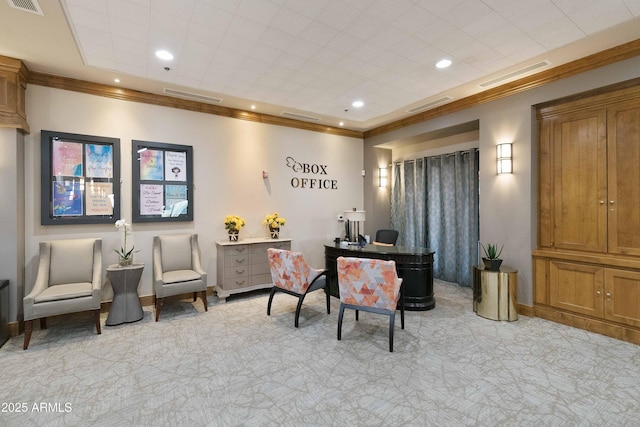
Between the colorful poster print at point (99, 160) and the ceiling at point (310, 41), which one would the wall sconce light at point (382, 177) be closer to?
the ceiling at point (310, 41)

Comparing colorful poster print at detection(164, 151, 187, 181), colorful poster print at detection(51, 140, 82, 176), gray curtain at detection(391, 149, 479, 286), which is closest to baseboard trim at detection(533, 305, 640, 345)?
gray curtain at detection(391, 149, 479, 286)

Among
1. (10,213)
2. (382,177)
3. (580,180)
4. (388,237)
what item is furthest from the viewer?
(382,177)

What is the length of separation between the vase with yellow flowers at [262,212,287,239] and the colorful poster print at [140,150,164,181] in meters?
1.82

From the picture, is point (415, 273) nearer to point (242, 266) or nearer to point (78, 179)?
point (242, 266)

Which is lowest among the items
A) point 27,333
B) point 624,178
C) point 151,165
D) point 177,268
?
point 27,333

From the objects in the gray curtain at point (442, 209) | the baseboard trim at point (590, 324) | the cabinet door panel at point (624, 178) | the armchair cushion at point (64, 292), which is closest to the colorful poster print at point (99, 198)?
the armchair cushion at point (64, 292)

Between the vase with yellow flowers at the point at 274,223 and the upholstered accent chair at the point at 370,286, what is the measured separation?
231 cm

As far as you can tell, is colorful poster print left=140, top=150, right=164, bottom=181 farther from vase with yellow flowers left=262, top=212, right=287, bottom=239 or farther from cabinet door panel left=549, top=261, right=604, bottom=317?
cabinet door panel left=549, top=261, right=604, bottom=317

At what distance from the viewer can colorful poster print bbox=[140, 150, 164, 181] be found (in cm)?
446

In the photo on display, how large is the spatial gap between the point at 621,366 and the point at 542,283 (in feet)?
4.31

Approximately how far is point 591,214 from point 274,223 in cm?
443

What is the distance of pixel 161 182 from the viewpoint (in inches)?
181

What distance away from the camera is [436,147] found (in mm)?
6098

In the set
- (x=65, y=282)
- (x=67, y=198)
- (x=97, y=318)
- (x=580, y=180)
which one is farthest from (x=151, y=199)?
(x=580, y=180)
